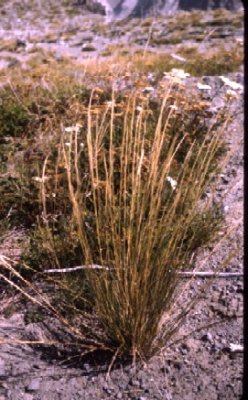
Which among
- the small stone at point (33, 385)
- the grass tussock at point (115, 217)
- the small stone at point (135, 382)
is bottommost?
the small stone at point (135, 382)

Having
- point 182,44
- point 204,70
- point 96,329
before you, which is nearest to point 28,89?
point 204,70

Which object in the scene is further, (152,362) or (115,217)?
(152,362)

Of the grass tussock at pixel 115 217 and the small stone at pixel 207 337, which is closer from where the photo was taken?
the grass tussock at pixel 115 217

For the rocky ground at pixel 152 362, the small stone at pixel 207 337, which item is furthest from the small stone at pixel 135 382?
the small stone at pixel 207 337

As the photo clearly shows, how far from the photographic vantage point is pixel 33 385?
1633 millimetres

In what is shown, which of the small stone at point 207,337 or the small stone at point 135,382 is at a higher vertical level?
the small stone at point 207,337

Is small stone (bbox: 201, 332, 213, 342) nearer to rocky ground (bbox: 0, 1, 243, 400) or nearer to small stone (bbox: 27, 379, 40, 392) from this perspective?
rocky ground (bbox: 0, 1, 243, 400)

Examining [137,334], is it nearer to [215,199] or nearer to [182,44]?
[215,199]

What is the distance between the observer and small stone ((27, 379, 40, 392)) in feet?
5.32

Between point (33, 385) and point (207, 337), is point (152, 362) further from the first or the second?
point (33, 385)

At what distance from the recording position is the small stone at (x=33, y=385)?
1.62 metres

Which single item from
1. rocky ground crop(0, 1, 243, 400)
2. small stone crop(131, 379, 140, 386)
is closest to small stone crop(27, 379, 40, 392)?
rocky ground crop(0, 1, 243, 400)

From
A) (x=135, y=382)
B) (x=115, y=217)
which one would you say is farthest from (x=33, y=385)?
(x=115, y=217)

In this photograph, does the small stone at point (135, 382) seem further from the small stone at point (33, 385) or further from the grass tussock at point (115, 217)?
the small stone at point (33, 385)
